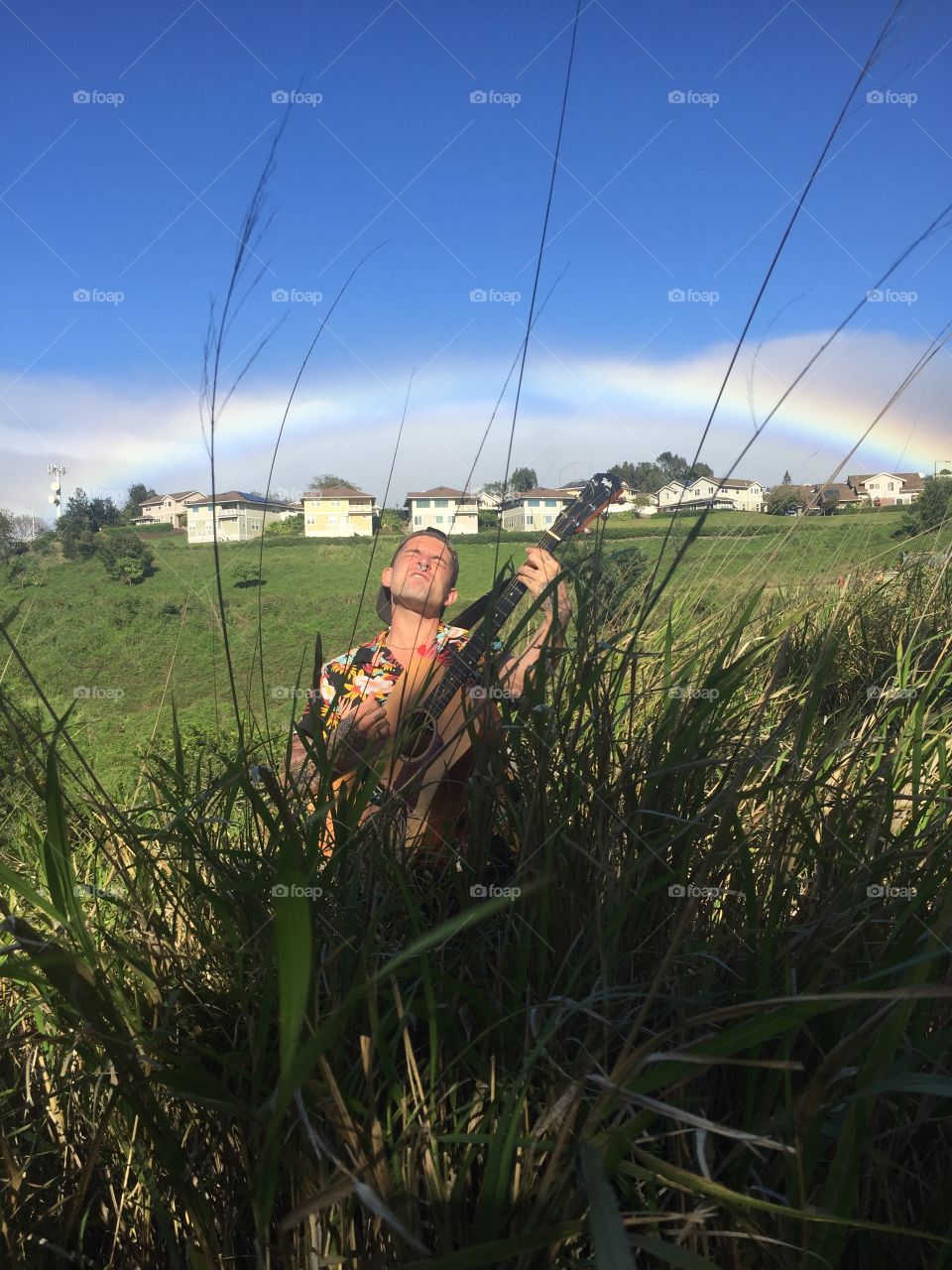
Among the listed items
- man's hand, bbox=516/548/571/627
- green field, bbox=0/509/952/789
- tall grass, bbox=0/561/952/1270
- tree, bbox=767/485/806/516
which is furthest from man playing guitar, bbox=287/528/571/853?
green field, bbox=0/509/952/789

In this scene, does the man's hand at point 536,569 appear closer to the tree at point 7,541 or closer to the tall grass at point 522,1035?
the tall grass at point 522,1035

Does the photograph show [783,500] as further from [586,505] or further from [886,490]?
[886,490]

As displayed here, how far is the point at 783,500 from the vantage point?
2.23 m

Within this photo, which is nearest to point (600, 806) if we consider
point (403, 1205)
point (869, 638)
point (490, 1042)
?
point (490, 1042)

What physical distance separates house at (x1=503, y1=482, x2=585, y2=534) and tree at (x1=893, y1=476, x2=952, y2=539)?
200 centimetres

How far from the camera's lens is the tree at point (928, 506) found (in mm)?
3818

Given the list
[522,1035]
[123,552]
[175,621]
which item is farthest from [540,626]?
[175,621]

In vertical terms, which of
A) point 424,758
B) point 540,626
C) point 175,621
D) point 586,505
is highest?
point 586,505

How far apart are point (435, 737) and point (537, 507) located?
120 cm

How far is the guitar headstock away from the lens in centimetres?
179

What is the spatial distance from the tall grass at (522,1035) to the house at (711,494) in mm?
192

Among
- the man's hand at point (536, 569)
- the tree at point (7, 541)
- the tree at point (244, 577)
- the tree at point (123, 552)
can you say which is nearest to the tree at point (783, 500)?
the man's hand at point (536, 569)

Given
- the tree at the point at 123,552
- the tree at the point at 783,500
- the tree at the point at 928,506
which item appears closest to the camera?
the tree at the point at 783,500

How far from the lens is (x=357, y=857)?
3.34ft
